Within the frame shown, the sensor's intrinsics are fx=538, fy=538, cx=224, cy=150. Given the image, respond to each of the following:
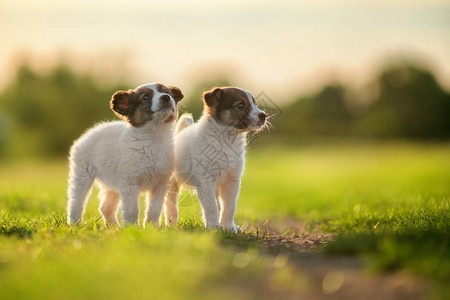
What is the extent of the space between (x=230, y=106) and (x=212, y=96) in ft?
0.89

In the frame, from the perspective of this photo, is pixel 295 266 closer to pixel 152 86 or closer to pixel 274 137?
pixel 152 86

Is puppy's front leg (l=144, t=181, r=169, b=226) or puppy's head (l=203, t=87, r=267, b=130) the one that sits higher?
puppy's head (l=203, t=87, r=267, b=130)

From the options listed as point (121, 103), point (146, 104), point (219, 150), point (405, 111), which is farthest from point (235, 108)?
point (405, 111)

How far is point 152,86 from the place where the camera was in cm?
661

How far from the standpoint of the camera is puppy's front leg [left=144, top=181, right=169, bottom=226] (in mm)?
6648

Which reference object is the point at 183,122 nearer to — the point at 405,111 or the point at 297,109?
the point at 405,111

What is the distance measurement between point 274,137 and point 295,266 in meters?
33.5

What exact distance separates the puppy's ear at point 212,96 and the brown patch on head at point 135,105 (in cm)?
70

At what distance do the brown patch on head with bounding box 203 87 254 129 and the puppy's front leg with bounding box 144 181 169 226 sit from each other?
3.55ft

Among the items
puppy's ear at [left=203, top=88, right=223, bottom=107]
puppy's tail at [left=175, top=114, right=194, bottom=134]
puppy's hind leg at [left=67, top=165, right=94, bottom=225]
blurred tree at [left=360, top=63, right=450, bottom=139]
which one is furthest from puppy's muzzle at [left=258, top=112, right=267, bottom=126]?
blurred tree at [left=360, top=63, right=450, bottom=139]

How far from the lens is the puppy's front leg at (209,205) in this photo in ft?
20.9

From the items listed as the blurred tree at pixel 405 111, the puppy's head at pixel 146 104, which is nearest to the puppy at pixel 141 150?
the puppy's head at pixel 146 104

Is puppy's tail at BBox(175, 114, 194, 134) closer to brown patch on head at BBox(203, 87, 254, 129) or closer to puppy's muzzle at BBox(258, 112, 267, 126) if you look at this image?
brown patch on head at BBox(203, 87, 254, 129)

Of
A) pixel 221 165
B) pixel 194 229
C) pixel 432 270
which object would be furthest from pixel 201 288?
pixel 221 165
